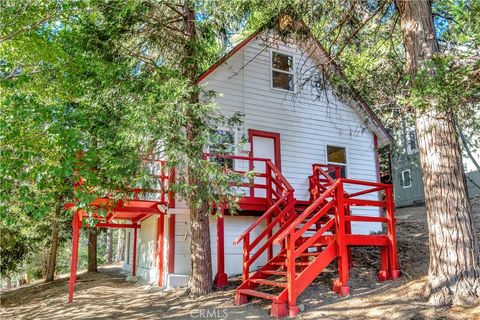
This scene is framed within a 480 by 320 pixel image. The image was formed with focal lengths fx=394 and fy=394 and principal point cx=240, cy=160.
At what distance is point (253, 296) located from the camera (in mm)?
7832

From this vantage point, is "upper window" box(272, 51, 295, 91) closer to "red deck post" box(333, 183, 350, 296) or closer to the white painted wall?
the white painted wall

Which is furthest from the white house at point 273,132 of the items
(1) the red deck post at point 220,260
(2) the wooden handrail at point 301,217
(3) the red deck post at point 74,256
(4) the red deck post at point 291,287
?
(4) the red deck post at point 291,287

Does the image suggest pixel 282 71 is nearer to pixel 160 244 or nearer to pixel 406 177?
pixel 160 244

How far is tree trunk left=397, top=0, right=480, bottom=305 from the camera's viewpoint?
227 inches

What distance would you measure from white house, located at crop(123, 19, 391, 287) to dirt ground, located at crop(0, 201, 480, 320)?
3.83 ft

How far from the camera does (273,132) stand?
1199 cm

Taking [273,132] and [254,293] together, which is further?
[273,132]

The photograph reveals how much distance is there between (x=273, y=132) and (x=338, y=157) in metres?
2.54

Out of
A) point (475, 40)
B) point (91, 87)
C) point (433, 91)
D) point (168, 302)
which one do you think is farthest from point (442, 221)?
point (91, 87)

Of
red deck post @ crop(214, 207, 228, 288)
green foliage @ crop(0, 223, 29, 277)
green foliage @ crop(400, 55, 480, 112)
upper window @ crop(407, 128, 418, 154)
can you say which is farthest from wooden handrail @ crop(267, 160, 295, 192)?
green foliage @ crop(0, 223, 29, 277)

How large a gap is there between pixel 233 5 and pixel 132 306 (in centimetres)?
706

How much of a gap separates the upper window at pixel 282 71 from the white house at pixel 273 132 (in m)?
0.03

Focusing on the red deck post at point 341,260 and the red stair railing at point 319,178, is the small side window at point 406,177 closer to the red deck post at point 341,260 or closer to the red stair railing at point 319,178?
the red stair railing at point 319,178

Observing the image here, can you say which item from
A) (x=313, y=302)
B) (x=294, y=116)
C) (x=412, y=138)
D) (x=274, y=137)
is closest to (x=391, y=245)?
(x=313, y=302)
